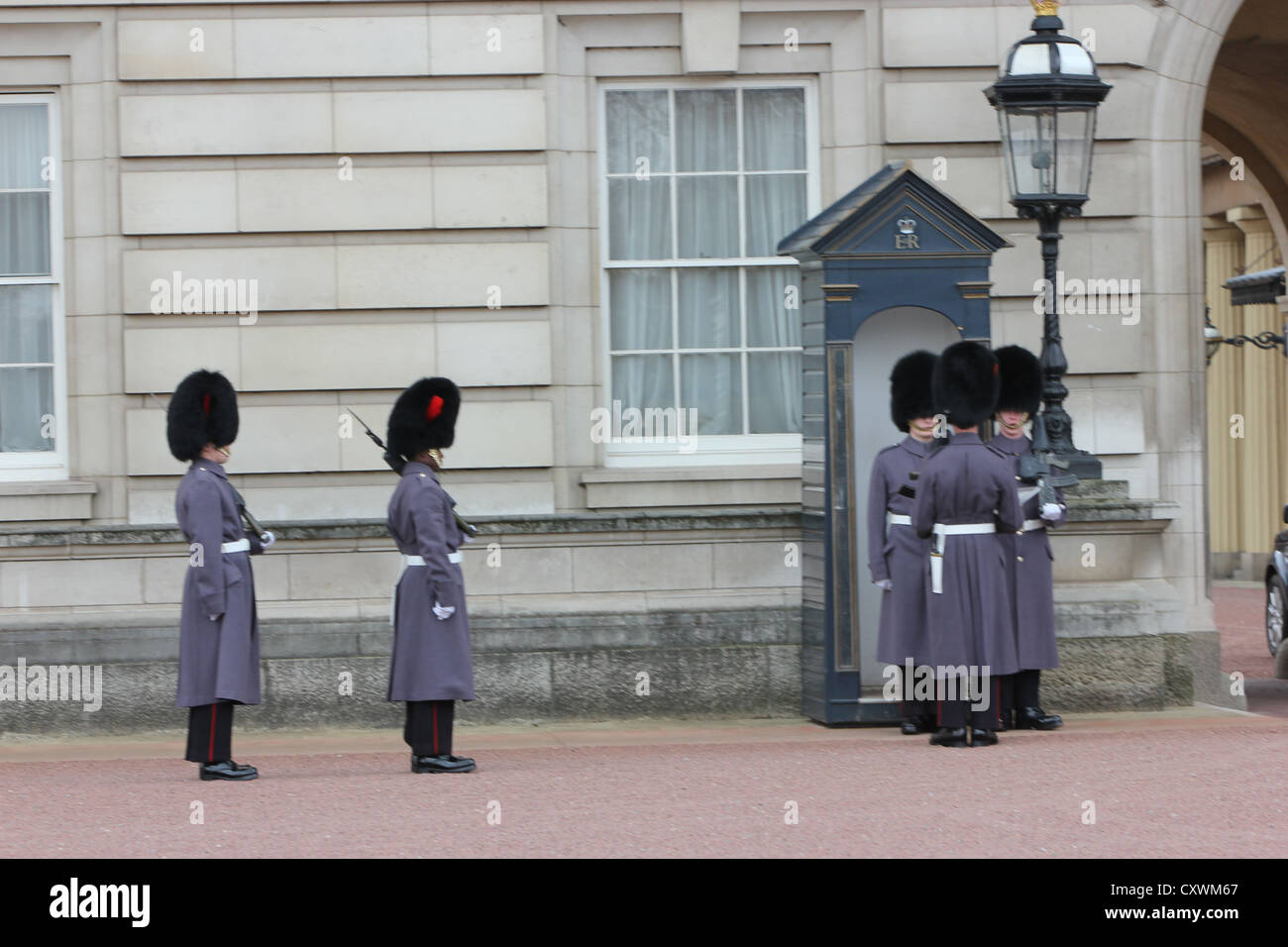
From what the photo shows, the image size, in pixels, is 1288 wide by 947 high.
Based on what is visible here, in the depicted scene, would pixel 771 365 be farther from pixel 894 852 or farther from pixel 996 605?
pixel 894 852

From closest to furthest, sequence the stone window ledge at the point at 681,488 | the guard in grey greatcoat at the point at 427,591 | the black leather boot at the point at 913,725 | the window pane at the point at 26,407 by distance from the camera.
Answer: the guard in grey greatcoat at the point at 427,591
the black leather boot at the point at 913,725
the stone window ledge at the point at 681,488
the window pane at the point at 26,407

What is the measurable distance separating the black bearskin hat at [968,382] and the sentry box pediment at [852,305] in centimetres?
68

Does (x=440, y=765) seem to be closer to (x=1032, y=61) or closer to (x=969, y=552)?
(x=969, y=552)

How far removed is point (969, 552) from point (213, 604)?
3.22m

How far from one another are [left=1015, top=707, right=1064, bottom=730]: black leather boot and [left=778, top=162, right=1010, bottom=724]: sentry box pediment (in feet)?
1.85

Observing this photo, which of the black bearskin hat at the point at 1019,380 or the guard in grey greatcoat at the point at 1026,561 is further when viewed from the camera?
the black bearskin hat at the point at 1019,380

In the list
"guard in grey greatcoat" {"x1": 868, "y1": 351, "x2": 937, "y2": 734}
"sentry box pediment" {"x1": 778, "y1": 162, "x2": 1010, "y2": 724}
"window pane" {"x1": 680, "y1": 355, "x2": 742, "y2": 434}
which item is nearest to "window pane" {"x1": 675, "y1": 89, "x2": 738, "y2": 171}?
"window pane" {"x1": 680, "y1": 355, "x2": 742, "y2": 434}

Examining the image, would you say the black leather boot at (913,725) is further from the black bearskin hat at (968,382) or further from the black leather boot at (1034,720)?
the black bearskin hat at (968,382)

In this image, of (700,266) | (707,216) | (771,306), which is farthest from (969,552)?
(707,216)

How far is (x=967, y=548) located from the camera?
9.12 metres

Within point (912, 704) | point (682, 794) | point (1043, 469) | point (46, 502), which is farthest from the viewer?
point (46, 502)

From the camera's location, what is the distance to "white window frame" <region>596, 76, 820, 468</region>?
10734 millimetres

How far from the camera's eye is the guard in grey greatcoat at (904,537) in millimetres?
9406

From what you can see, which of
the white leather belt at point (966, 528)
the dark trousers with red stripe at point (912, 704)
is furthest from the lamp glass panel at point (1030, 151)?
the dark trousers with red stripe at point (912, 704)
